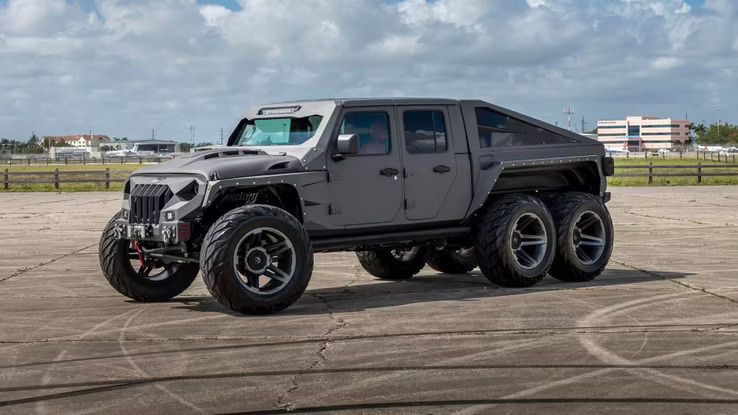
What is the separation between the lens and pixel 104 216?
83.0ft

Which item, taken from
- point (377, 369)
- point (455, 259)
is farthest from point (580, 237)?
point (377, 369)

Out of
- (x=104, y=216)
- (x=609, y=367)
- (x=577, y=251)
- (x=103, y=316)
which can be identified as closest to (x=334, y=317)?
(x=103, y=316)

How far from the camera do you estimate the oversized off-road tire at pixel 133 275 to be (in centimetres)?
1004

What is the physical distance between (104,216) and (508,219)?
16681mm

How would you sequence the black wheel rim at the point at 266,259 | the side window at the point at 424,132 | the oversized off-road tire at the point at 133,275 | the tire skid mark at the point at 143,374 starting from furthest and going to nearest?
the side window at the point at 424,132
the oversized off-road tire at the point at 133,275
the black wheel rim at the point at 266,259
the tire skid mark at the point at 143,374

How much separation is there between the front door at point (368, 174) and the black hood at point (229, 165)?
0.50m

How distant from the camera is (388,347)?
7.56 meters

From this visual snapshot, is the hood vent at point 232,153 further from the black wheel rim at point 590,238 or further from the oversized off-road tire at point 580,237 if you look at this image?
the black wheel rim at point 590,238

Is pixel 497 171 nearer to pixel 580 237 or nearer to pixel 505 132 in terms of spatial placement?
pixel 505 132

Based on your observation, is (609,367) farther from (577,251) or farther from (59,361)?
(577,251)

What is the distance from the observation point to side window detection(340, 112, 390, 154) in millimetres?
10241

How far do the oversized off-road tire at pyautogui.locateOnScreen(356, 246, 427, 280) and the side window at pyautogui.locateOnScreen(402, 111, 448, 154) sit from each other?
1883 millimetres

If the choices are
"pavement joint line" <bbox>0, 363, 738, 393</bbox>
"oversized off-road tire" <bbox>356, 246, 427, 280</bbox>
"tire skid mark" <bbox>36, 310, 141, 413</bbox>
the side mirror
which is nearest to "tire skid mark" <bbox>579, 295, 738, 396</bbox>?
"pavement joint line" <bbox>0, 363, 738, 393</bbox>

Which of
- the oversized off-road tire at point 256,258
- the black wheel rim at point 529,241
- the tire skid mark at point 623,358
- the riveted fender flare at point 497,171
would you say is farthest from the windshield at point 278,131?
the tire skid mark at point 623,358
